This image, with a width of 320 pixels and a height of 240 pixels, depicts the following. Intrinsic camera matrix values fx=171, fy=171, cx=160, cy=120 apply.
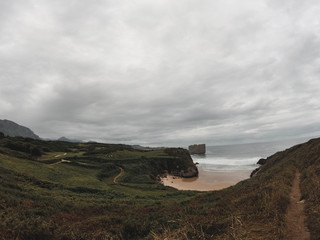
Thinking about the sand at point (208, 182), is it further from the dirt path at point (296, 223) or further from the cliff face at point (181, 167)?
the dirt path at point (296, 223)

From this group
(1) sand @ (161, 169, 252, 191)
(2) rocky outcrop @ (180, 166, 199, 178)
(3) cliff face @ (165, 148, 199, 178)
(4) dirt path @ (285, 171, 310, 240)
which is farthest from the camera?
(3) cliff face @ (165, 148, 199, 178)

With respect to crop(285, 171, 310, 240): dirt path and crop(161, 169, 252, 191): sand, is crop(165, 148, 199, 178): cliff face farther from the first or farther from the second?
crop(285, 171, 310, 240): dirt path

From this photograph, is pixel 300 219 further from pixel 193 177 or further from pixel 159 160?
pixel 159 160

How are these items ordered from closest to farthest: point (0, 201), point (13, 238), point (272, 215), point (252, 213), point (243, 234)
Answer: point (243, 234)
point (13, 238)
point (272, 215)
point (252, 213)
point (0, 201)

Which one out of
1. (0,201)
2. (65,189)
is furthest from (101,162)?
→ (0,201)

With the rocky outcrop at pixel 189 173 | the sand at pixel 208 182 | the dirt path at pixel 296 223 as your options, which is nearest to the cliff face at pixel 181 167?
the rocky outcrop at pixel 189 173

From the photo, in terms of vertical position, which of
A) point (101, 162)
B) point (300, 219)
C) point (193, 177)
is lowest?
point (193, 177)

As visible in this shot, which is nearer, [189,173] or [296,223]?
[296,223]

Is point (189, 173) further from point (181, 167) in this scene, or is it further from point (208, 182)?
point (208, 182)

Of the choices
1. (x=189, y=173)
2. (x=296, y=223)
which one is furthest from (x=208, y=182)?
(x=296, y=223)

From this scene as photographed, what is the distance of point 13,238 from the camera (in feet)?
Result: 26.5

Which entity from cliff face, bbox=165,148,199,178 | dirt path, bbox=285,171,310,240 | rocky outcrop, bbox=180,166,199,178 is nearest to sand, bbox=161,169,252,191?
rocky outcrop, bbox=180,166,199,178

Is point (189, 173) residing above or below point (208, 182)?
above

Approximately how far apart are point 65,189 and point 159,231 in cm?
2572
